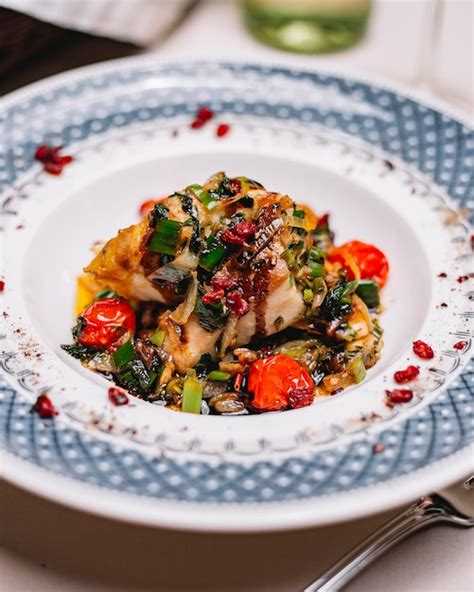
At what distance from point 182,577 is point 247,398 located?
0.80m

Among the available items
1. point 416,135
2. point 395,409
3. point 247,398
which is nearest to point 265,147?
point 416,135

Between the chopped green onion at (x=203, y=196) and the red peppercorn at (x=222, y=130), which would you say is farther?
the red peppercorn at (x=222, y=130)

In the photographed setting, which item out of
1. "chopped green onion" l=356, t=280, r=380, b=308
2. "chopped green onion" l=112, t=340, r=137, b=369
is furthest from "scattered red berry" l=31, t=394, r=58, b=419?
"chopped green onion" l=356, t=280, r=380, b=308

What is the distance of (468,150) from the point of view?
4.20 metres

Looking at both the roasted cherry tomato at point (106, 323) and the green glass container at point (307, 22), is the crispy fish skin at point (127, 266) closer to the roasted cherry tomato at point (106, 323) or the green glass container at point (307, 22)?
the roasted cherry tomato at point (106, 323)

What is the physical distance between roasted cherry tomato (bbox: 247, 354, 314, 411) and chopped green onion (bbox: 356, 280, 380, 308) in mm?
659

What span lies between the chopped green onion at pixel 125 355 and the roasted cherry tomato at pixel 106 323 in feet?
0.51

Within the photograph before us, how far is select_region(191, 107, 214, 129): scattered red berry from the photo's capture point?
15.0 ft

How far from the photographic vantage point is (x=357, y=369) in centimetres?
339

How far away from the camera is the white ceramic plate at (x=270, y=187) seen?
8.17ft

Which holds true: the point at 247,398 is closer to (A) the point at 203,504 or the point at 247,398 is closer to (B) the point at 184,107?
(A) the point at 203,504

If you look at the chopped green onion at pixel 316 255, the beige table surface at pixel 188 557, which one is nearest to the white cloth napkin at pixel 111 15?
the chopped green onion at pixel 316 255

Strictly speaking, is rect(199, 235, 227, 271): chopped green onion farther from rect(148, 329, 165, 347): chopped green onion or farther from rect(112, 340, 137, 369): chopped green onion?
rect(112, 340, 137, 369): chopped green onion

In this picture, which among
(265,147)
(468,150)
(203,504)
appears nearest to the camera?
(203,504)
